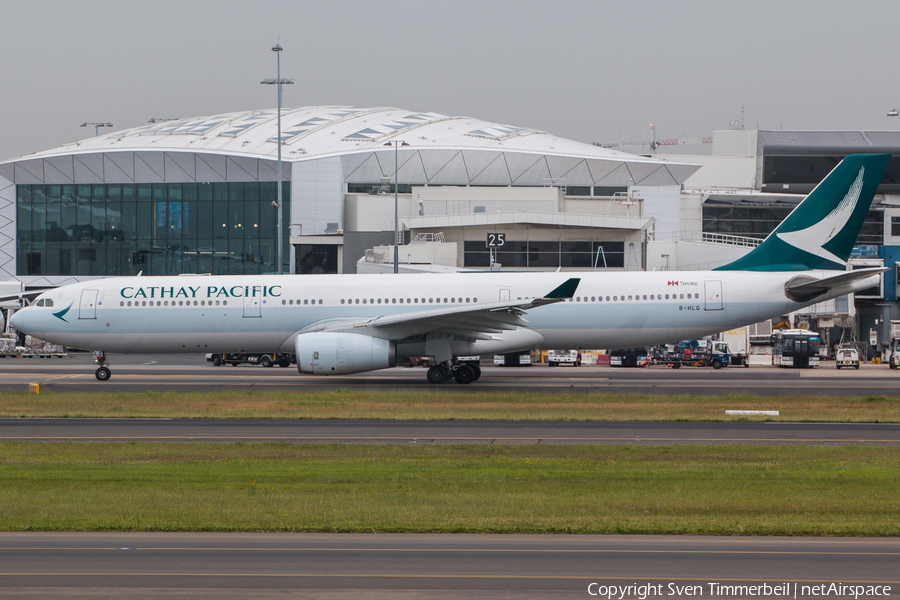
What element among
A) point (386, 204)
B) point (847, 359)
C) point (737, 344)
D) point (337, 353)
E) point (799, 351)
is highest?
point (386, 204)

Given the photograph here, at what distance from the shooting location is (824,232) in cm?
3559

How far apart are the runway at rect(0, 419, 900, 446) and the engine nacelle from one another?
6972mm

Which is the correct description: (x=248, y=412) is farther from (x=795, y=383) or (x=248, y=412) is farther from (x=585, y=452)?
(x=795, y=383)

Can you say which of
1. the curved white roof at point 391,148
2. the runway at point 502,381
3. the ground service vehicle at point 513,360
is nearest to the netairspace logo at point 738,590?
the runway at point 502,381

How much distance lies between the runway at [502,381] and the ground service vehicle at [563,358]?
5.44 meters

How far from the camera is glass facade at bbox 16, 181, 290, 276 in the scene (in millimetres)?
80812

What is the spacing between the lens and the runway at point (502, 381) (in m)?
33.4

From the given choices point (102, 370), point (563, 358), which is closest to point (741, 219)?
point (563, 358)

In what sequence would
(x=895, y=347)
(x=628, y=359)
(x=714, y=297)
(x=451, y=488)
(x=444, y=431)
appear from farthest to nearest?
1. (x=895, y=347)
2. (x=628, y=359)
3. (x=714, y=297)
4. (x=444, y=431)
5. (x=451, y=488)

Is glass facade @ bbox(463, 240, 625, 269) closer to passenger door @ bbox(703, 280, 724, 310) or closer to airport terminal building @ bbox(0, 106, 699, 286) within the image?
airport terminal building @ bbox(0, 106, 699, 286)

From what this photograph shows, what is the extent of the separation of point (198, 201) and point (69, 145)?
85.3 ft

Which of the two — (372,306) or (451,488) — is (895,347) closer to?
(372,306)

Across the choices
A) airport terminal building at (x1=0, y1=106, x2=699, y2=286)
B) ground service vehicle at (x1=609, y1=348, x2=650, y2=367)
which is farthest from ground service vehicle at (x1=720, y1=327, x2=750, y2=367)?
airport terminal building at (x1=0, y1=106, x2=699, y2=286)

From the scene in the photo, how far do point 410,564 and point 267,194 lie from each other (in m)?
73.1
